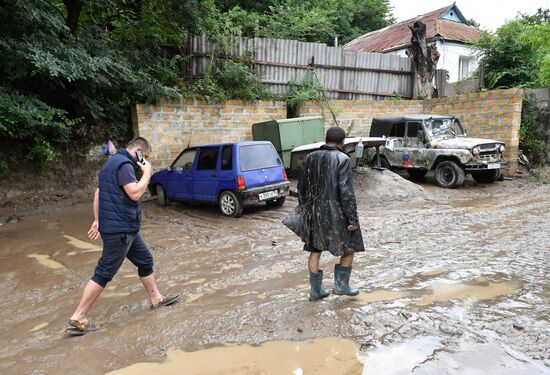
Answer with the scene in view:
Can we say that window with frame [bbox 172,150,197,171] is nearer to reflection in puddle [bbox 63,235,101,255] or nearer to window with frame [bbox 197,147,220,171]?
window with frame [bbox 197,147,220,171]

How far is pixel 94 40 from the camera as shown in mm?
10188

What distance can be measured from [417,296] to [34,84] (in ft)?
33.9

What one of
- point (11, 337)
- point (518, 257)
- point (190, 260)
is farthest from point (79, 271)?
point (518, 257)

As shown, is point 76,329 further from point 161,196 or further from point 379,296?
point 161,196

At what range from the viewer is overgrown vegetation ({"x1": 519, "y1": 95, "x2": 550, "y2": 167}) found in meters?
12.6

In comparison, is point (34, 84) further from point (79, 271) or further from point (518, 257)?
point (518, 257)

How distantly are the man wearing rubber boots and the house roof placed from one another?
67.4 feet

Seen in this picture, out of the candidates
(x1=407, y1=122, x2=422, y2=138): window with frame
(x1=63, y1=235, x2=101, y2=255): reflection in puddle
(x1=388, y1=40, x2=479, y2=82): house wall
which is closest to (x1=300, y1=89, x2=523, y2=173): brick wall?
(x1=407, y1=122, x2=422, y2=138): window with frame

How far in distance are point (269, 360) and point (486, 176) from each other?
415 inches

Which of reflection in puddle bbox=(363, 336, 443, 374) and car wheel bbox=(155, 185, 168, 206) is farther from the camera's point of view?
car wheel bbox=(155, 185, 168, 206)

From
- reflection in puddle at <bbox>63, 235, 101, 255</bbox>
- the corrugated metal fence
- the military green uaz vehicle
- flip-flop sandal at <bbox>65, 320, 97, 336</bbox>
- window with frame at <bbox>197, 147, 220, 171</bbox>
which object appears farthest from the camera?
the corrugated metal fence

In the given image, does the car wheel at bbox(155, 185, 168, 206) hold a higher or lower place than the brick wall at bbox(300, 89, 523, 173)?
lower

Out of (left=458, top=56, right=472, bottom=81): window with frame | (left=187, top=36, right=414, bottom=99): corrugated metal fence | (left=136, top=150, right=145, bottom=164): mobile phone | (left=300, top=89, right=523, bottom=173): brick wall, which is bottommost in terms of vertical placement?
(left=136, top=150, right=145, bottom=164): mobile phone

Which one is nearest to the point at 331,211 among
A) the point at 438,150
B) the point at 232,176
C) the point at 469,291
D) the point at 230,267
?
the point at 469,291
